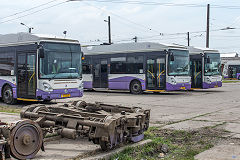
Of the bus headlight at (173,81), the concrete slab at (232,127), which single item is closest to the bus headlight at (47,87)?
the concrete slab at (232,127)

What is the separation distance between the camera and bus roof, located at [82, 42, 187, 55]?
21777mm

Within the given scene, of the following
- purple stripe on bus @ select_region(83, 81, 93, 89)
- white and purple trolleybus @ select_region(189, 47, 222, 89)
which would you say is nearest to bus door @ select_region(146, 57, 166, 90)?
white and purple trolleybus @ select_region(189, 47, 222, 89)

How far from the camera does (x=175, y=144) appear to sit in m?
6.84

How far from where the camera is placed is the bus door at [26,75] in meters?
14.6

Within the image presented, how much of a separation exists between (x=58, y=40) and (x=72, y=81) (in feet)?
6.37

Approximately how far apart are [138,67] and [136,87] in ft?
4.46

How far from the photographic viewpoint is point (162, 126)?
8.78 meters

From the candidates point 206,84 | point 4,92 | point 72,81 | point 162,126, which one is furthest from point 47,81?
point 206,84

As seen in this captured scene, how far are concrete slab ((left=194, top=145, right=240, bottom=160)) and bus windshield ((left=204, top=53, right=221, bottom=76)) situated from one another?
18.7 meters

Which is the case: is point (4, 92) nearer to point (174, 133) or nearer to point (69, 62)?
point (69, 62)

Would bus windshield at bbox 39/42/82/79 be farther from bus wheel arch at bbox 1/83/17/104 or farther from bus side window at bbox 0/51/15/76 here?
bus wheel arch at bbox 1/83/17/104

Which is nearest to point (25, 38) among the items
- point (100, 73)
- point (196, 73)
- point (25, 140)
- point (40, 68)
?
point (40, 68)

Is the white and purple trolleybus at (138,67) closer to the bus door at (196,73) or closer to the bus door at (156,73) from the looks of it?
the bus door at (156,73)

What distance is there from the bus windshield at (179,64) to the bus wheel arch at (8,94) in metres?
9.85
